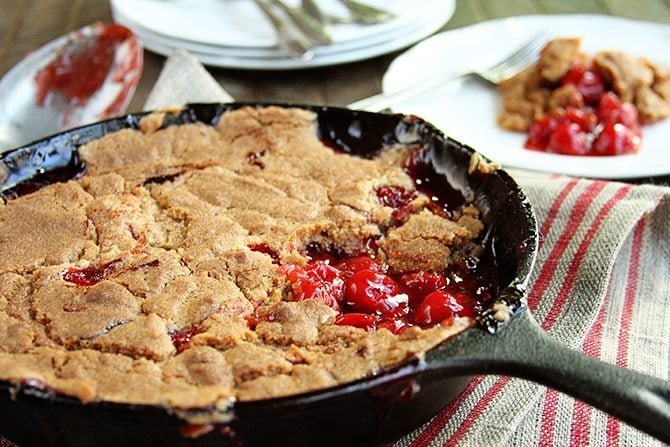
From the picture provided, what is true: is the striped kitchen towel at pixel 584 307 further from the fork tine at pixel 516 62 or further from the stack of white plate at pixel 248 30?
the stack of white plate at pixel 248 30

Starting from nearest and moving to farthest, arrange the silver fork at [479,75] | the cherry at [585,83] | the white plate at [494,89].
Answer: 1. the white plate at [494,89]
2. the silver fork at [479,75]
3. the cherry at [585,83]

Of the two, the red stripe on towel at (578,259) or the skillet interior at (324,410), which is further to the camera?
the red stripe on towel at (578,259)

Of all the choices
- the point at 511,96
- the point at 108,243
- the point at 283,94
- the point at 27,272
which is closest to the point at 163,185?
the point at 108,243

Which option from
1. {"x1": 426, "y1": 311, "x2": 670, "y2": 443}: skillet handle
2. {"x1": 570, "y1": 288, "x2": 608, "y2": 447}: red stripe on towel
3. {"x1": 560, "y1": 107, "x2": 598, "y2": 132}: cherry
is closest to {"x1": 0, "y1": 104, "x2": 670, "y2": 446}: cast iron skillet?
{"x1": 426, "y1": 311, "x2": 670, "y2": 443}: skillet handle

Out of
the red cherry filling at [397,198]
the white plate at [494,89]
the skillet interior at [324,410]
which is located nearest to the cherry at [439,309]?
the skillet interior at [324,410]

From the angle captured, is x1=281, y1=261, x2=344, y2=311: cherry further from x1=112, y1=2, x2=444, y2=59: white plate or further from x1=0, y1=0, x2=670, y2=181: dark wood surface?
x1=112, y1=2, x2=444, y2=59: white plate

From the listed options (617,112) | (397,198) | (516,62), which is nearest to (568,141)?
(617,112)
